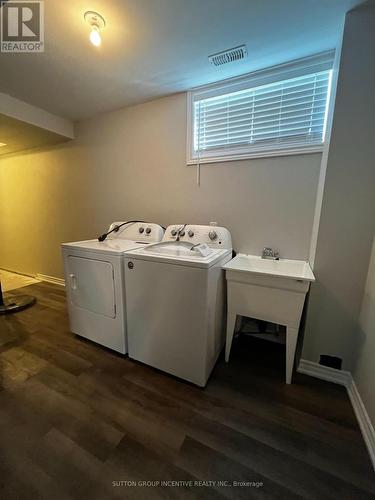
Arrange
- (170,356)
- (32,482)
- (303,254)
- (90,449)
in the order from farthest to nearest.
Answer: (303,254), (170,356), (90,449), (32,482)

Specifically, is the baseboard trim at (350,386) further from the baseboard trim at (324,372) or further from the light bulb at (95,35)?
the light bulb at (95,35)

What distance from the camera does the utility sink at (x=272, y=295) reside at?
132cm

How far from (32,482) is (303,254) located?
2130mm

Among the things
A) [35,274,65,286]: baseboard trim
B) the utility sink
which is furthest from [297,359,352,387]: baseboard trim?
[35,274,65,286]: baseboard trim

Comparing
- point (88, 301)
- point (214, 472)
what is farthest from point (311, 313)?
point (88, 301)

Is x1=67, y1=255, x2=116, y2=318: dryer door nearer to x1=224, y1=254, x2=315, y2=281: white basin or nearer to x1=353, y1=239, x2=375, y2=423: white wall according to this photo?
x1=224, y1=254, x2=315, y2=281: white basin

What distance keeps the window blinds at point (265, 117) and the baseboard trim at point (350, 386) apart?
1705mm

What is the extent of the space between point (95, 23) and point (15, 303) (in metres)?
2.93

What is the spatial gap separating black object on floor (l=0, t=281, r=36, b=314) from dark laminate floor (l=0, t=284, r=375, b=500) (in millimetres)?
954

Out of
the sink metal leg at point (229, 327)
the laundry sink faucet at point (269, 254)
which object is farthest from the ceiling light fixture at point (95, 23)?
the sink metal leg at point (229, 327)

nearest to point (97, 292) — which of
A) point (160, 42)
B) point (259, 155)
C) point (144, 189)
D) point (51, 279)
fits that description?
point (144, 189)

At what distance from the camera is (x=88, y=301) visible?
176cm

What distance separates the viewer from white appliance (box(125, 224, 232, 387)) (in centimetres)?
129

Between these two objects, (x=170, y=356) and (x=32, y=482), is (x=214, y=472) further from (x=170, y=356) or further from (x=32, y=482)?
(x=32, y=482)
